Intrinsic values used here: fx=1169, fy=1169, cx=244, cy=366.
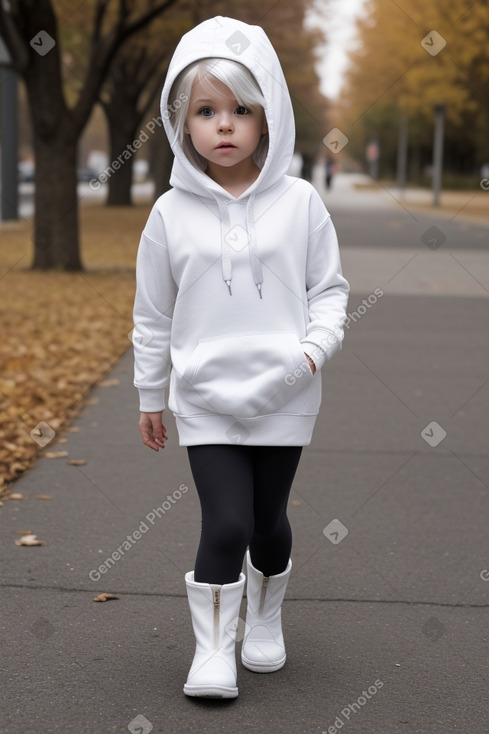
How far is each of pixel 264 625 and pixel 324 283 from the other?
1005 millimetres

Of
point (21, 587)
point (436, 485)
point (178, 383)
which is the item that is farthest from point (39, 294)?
point (178, 383)

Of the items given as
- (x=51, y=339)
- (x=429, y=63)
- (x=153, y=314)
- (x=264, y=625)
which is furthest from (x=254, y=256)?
(x=429, y=63)

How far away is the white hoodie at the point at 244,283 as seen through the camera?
299 cm

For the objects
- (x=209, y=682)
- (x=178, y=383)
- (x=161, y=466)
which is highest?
(x=178, y=383)

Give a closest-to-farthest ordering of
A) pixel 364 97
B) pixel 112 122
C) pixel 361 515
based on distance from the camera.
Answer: pixel 361 515, pixel 112 122, pixel 364 97

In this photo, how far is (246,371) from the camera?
301 cm

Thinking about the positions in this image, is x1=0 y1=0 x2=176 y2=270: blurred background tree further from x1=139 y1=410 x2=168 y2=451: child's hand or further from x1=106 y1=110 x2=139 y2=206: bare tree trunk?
x1=106 y1=110 x2=139 y2=206: bare tree trunk

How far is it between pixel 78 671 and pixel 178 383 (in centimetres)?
88

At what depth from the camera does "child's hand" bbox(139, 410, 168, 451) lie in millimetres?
3211

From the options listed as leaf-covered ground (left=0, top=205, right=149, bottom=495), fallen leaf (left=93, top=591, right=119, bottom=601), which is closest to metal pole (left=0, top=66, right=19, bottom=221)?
leaf-covered ground (left=0, top=205, right=149, bottom=495)

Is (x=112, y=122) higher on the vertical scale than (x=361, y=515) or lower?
lower

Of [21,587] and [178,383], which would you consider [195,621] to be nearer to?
[178,383]

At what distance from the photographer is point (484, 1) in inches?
1177

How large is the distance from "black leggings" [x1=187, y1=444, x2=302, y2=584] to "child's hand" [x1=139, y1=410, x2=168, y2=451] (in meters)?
0.17
